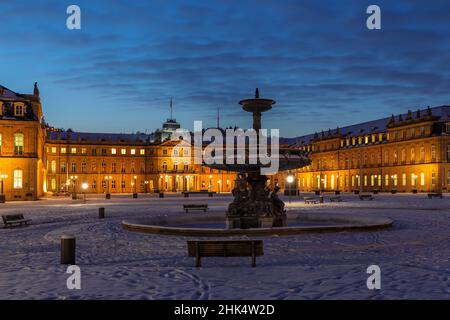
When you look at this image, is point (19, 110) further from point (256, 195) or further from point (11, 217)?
point (256, 195)

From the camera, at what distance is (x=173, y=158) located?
11462 centimetres

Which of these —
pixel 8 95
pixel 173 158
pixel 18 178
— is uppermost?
pixel 8 95

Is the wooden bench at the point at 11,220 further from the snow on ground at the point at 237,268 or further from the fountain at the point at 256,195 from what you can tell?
the fountain at the point at 256,195

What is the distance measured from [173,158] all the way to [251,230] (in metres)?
97.9

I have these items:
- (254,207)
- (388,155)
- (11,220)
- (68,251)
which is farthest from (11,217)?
(388,155)

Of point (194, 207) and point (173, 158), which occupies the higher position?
point (173, 158)

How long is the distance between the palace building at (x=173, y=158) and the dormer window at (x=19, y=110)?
10cm

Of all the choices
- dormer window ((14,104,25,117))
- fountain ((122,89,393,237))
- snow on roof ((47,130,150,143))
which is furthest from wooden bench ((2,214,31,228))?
snow on roof ((47,130,150,143))

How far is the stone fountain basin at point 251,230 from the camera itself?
17.4 metres

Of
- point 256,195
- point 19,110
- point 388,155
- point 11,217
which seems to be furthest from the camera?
point 388,155

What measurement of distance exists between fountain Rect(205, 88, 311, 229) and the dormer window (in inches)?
1659

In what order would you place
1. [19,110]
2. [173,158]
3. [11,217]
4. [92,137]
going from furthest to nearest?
[173,158] < [92,137] < [19,110] < [11,217]

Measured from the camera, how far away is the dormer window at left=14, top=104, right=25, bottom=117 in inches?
2206
